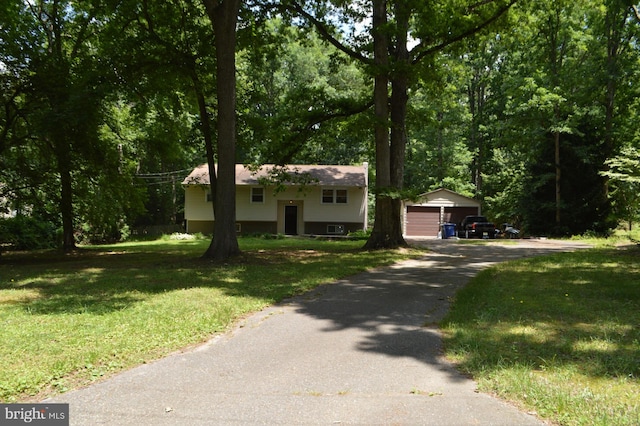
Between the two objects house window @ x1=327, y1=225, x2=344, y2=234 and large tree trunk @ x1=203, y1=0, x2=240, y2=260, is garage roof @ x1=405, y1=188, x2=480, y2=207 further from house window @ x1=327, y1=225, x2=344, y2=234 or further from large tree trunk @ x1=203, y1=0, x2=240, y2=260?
large tree trunk @ x1=203, y1=0, x2=240, y2=260

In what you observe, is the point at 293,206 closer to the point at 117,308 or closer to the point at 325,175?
the point at 325,175

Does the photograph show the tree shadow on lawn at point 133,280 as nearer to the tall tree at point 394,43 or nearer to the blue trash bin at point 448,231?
the tall tree at point 394,43

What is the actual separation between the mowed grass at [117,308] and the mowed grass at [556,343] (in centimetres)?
344

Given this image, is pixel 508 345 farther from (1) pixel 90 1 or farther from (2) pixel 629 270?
(1) pixel 90 1

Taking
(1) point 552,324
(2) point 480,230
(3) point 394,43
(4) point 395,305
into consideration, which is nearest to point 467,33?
(3) point 394,43

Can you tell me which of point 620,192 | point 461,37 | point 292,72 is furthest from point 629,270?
point 292,72

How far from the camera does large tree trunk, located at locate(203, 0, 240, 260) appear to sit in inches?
562

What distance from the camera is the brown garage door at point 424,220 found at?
35469mm

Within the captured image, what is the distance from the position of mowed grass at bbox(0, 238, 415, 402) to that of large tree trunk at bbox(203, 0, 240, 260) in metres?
0.94

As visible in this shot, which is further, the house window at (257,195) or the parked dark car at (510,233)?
the parked dark car at (510,233)

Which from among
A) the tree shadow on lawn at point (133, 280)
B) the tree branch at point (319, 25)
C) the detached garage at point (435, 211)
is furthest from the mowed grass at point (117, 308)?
the detached garage at point (435, 211)

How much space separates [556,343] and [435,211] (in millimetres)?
30663

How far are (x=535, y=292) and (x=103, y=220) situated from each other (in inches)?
687

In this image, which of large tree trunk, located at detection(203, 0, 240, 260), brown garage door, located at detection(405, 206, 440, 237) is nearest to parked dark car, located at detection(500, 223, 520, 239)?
brown garage door, located at detection(405, 206, 440, 237)
